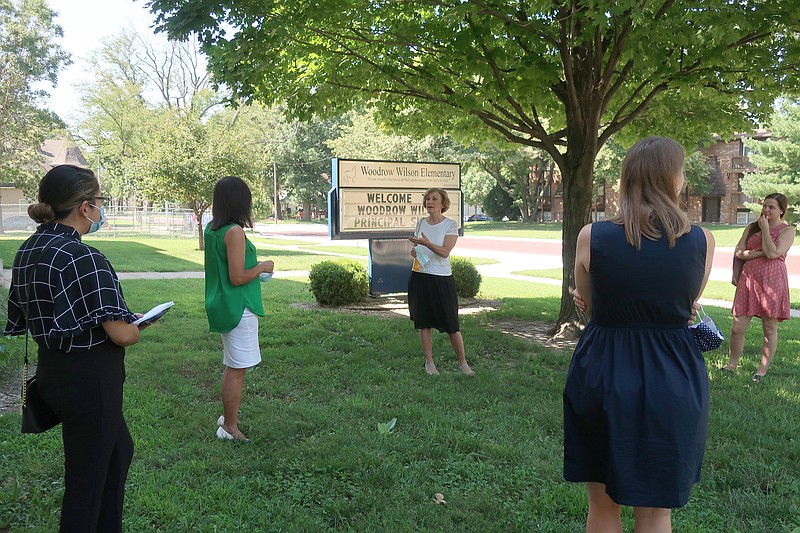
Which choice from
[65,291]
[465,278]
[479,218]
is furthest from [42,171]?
[479,218]

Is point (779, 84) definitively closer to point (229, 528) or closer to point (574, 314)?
point (574, 314)

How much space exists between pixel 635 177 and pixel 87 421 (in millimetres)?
2291

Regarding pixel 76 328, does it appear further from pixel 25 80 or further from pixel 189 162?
pixel 25 80

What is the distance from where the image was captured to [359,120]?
4544cm

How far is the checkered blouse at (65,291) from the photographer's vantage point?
2383 mm

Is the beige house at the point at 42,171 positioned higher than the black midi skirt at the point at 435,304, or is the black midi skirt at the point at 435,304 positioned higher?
the beige house at the point at 42,171

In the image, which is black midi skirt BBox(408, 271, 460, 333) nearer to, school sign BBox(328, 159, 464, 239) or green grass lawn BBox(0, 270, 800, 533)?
green grass lawn BBox(0, 270, 800, 533)

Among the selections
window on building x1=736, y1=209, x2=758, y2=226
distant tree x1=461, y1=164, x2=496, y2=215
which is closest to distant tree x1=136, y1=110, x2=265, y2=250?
distant tree x1=461, y1=164, x2=496, y2=215

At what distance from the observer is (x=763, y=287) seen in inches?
241

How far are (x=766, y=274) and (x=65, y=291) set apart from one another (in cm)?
614

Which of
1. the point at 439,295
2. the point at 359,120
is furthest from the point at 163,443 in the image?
the point at 359,120

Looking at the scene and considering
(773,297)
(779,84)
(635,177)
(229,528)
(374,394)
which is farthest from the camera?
(779,84)

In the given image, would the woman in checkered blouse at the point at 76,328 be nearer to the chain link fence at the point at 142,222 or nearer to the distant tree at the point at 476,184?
the chain link fence at the point at 142,222

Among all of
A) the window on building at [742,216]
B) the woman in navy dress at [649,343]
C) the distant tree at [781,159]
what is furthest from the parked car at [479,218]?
the woman in navy dress at [649,343]
